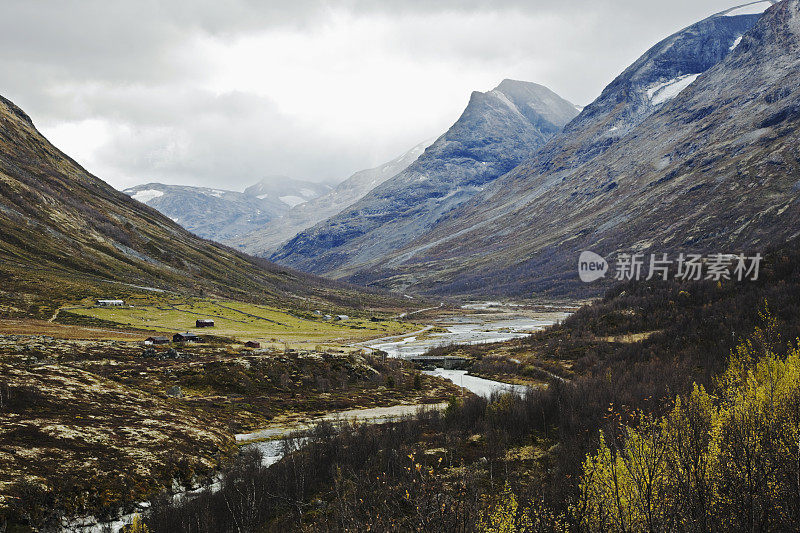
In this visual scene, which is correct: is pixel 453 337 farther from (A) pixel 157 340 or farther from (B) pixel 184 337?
(A) pixel 157 340

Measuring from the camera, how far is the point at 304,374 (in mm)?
83000

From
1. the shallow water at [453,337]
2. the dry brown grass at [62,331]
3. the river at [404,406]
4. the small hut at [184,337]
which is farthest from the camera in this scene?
the shallow water at [453,337]

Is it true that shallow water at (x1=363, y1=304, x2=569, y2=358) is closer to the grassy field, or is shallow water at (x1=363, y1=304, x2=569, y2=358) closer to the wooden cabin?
the grassy field

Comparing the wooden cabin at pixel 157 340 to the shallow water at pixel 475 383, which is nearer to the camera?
the shallow water at pixel 475 383

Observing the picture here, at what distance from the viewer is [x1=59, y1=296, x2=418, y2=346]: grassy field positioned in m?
112

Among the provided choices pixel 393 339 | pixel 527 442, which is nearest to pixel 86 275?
pixel 393 339

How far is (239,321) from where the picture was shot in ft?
Result: 456

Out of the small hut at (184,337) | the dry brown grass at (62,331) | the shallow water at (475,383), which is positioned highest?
the dry brown grass at (62,331)

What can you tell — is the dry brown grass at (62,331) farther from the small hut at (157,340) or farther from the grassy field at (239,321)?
the grassy field at (239,321)

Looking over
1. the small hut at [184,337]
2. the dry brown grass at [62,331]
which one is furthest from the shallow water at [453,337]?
the dry brown grass at [62,331]

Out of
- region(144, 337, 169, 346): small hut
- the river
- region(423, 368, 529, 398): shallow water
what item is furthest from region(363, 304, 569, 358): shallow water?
region(144, 337, 169, 346): small hut

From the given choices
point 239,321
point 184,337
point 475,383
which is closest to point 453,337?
point 475,383

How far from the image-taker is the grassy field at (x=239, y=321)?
368 feet

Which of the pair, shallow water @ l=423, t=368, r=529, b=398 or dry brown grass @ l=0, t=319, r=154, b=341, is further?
shallow water @ l=423, t=368, r=529, b=398
